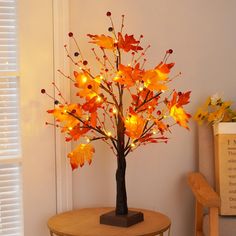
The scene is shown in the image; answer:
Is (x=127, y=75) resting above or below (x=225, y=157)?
above

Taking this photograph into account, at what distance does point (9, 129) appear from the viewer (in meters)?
2.13

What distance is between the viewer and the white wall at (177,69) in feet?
7.41

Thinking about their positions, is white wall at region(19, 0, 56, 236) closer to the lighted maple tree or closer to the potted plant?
the lighted maple tree

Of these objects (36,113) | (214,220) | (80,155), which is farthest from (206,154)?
(36,113)

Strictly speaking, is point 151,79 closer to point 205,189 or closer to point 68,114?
point 68,114

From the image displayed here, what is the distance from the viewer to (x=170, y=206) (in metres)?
2.41

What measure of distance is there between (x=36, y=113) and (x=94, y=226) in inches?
20.6

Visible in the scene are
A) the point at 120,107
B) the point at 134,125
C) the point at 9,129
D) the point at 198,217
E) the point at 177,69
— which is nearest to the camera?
the point at 134,125

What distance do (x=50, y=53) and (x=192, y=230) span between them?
40.8 inches

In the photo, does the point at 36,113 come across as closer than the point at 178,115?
No

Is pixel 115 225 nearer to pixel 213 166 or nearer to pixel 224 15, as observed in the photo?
pixel 213 166

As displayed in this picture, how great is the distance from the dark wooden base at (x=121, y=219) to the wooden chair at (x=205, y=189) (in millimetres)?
238

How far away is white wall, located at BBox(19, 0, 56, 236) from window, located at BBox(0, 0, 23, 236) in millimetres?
30

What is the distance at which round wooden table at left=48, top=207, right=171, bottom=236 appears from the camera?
1.86 meters
